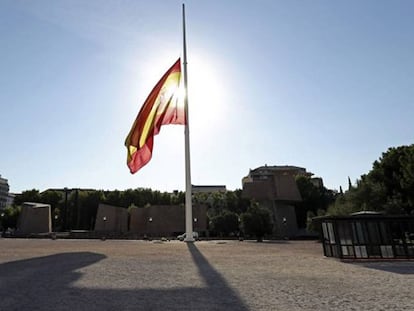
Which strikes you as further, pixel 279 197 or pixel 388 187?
pixel 279 197

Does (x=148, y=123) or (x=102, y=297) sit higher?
(x=148, y=123)

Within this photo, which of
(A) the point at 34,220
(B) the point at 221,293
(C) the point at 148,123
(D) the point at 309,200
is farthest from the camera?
(D) the point at 309,200

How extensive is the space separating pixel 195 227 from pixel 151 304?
6618 centimetres

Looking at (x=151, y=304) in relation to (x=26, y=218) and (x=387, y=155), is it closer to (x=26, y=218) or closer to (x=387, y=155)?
(x=387, y=155)

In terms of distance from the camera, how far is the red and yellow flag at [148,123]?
893 inches

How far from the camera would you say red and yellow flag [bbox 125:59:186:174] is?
22672mm

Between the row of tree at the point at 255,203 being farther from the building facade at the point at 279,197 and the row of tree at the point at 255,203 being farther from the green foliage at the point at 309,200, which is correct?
the building facade at the point at 279,197

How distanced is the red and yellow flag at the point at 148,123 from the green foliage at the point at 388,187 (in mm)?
20473

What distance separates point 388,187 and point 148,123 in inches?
993

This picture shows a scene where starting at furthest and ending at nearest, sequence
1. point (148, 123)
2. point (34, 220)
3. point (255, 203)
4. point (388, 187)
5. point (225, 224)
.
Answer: point (34, 220) < point (225, 224) < point (255, 203) < point (388, 187) < point (148, 123)

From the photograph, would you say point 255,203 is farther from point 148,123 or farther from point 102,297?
point 102,297

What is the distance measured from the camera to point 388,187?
118 feet

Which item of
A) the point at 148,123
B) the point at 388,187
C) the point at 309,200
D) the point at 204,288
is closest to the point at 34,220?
the point at 148,123

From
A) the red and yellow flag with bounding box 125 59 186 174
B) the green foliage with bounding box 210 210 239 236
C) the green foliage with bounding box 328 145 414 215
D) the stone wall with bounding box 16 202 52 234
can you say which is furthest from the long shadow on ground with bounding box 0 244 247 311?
the stone wall with bounding box 16 202 52 234
